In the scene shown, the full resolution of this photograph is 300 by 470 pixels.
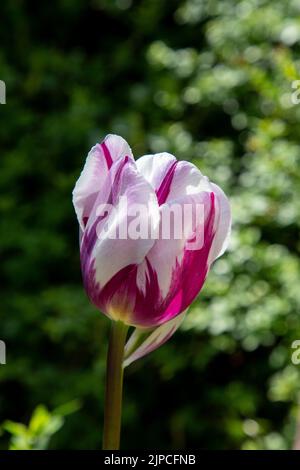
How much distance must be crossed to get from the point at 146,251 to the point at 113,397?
0.30 ft

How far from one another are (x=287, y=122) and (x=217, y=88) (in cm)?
20

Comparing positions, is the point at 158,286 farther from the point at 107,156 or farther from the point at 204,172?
the point at 204,172

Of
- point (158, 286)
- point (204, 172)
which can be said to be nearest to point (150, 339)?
point (158, 286)

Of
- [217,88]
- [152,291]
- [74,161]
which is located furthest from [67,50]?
[152,291]

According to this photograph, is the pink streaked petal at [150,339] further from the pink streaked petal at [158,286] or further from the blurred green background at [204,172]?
the blurred green background at [204,172]

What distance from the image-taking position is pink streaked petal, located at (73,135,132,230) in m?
0.59

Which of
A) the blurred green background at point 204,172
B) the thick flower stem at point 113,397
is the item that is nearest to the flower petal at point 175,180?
the thick flower stem at point 113,397

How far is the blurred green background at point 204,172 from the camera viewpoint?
1.72 m

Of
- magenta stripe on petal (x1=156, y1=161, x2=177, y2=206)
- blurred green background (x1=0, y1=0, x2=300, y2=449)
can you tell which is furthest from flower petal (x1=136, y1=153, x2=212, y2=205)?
blurred green background (x1=0, y1=0, x2=300, y2=449)

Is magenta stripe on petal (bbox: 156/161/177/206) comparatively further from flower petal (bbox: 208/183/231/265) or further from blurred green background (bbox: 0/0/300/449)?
blurred green background (bbox: 0/0/300/449)

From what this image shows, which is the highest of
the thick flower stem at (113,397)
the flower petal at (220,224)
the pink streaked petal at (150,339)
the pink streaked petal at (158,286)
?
the flower petal at (220,224)

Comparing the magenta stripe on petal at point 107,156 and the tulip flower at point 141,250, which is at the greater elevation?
the magenta stripe on petal at point 107,156

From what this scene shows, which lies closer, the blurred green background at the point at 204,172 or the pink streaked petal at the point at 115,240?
the pink streaked petal at the point at 115,240

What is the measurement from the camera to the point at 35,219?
215 cm
